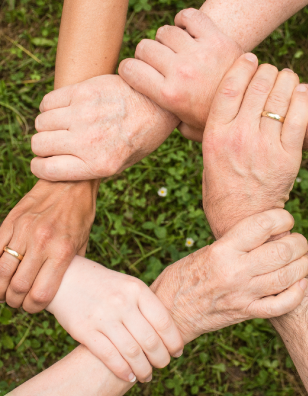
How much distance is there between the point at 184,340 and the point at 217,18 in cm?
184

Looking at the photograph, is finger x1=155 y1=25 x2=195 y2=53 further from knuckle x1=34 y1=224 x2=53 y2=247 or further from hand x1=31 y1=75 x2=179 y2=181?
knuckle x1=34 y1=224 x2=53 y2=247

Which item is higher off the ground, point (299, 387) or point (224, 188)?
point (224, 188)

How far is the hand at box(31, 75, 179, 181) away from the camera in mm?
2064

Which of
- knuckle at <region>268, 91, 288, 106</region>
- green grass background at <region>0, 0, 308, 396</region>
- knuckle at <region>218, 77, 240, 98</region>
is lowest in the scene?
green grass background at <region>0, 0, 308, 396</region>

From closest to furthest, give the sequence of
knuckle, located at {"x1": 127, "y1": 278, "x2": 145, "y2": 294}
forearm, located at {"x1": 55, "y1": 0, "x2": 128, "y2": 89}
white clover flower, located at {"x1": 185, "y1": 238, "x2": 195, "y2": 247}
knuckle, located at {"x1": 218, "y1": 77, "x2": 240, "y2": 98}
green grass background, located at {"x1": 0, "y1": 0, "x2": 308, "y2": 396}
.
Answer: knuckle, located at {"x1": 218, "y1": 77, "x2": 240, "y2": 98}
knuckle, located at {"x1": 127, "y1": 278, "x2": 145, "y2": 294}
forearm, located at {"x1": 55, "y1": 0, "x2": 128, "y2": 89}
green grass background, located at {"x1": 0, "y1": 0, "x2": 308, "y2": 396}
white clover flower, located at {"x1": 185, "y1": 238, "x2": 195, "y2": 247}

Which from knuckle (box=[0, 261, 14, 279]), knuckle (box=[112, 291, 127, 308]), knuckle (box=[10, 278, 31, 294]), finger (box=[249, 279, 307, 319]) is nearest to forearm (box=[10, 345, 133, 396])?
knuckle (box=[112, 291, 127, 308])

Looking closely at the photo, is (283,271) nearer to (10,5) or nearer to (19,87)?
(19,87)

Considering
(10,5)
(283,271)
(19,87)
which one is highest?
(283,271)

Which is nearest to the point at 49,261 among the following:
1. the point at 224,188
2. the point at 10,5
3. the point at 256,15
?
the point at 224,188

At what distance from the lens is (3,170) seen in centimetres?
344

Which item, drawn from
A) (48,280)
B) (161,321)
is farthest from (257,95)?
(48,280)

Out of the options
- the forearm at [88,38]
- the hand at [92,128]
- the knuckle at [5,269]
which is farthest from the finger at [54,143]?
the knuckle at [5,269]

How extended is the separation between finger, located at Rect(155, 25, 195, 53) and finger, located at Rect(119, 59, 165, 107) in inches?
6.4

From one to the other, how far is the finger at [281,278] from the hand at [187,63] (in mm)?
918
